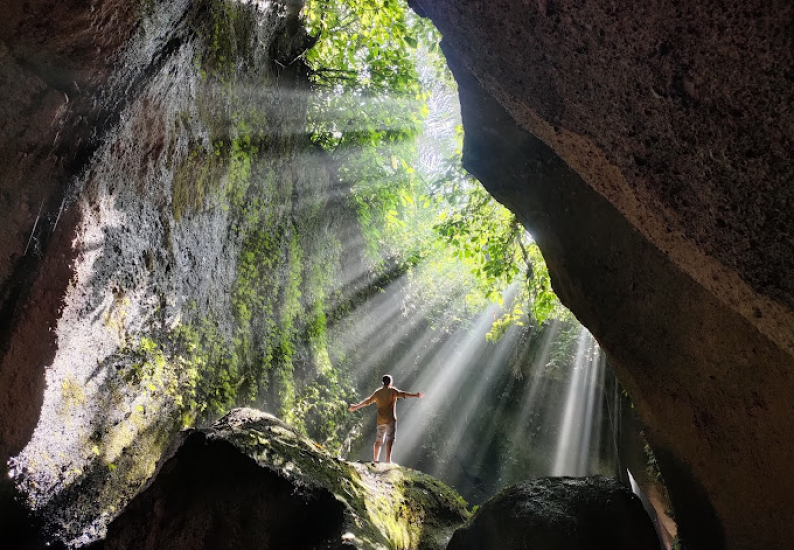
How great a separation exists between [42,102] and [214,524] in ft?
11.0

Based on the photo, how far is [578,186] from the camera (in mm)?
3801

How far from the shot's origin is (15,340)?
311 centimetres

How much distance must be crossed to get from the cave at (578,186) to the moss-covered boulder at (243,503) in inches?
40.5

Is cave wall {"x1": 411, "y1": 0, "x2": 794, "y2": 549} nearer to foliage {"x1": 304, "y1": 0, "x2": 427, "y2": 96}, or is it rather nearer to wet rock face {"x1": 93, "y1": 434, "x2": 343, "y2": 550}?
wet rock face {"x1": 93, "y1": 434, "x2": 343, "y2": 550}

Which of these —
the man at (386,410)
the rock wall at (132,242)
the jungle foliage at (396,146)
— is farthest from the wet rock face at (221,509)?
the jungle foliage at (396,146)

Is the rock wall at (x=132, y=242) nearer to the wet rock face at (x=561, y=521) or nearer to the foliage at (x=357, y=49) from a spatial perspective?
the foliage at (x=357, y=49)

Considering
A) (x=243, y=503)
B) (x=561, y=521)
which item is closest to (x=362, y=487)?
(x=243, y=503)

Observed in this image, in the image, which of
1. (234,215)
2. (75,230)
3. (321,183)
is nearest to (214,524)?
(75,230)

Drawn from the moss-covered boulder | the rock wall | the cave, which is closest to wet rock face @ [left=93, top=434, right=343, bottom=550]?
the moss-covered boulder

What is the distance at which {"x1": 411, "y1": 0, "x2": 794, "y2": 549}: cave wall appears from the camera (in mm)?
1351

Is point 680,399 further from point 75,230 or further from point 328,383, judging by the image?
point 328,383

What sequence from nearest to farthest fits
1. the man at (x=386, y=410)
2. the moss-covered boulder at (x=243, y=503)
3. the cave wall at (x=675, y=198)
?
the cave wall at (x=675, y=198), the moss-covered boulder at (x=243, y=503), the man at (x=386, y=410)

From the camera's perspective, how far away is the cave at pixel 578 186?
56.2 inches

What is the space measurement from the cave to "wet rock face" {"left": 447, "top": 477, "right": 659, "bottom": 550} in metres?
0.46
